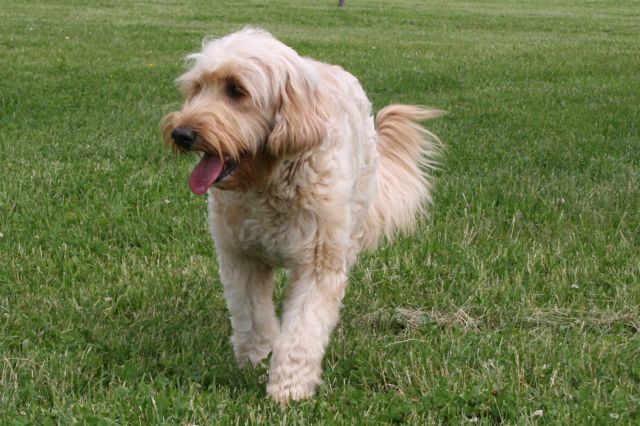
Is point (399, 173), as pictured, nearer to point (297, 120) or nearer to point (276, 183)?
point (276, 183)

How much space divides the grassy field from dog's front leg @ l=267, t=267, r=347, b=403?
0.10 m

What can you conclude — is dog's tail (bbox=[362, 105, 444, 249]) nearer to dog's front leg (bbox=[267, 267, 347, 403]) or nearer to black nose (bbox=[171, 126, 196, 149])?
dog's front leg (bbox=[267, 267, 347, 403])

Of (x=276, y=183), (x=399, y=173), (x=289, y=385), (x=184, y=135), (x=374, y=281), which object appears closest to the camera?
(x=184, y=135)

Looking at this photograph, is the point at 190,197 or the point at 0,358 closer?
the point at 0,358

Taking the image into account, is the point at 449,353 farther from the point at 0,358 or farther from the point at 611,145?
the point at 611,145

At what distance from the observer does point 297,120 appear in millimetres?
3961

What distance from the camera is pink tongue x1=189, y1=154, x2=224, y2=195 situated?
3.83 m

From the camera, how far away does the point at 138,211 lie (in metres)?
6.52

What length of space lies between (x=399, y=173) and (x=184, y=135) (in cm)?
221

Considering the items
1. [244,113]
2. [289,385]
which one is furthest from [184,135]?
[289,385]

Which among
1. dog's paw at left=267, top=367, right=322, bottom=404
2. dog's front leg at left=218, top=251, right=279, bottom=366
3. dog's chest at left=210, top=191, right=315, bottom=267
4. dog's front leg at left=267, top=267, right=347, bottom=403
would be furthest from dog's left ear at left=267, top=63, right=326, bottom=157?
dog's paw at left=267, top=367, right=322, bottom=404

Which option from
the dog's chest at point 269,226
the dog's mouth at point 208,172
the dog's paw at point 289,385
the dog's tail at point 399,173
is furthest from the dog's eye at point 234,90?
the dog's tail at point 399,173

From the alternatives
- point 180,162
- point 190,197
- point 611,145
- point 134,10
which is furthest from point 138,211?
point 134,10

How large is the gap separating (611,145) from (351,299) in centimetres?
454
